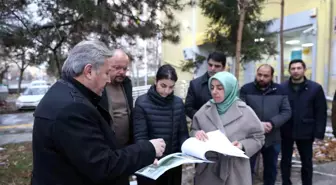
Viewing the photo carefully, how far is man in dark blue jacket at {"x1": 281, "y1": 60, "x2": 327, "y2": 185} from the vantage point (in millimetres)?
3555

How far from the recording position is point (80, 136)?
132cm

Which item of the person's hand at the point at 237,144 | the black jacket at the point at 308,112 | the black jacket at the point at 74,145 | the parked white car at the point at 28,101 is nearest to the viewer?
the black jacket at the point at 74,145

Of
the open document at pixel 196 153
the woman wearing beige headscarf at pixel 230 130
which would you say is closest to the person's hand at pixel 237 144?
the woman wearing beige headscarf at pixel 230 130

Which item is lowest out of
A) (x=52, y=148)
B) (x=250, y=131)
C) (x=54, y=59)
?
(x=250, y=131)

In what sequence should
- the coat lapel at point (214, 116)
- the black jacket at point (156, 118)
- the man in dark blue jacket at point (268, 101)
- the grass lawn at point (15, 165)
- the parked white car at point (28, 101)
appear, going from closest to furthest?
the coat lapel at point (214, 116), the black jacket at point (156, 118), the man in dark blue jacket at point (268, 101), the grass lawn at point (15, 165), the parked white car at point (28, 101)

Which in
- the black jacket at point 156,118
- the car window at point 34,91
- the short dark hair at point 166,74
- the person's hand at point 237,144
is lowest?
the car window at point 34,91

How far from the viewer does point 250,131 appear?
8.06 ft

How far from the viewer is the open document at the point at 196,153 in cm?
199

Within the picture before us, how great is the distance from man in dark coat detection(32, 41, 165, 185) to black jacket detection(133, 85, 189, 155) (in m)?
1.08

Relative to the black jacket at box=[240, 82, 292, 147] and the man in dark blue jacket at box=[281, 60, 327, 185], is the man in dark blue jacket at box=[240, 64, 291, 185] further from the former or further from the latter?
the man in dark blue jacket at box=[281, 60, 327, 185]

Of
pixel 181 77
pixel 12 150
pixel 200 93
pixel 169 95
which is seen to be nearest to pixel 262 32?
pixel 200 93

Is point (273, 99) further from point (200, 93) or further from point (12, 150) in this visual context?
point (12, 150)

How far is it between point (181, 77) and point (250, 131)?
1967cm

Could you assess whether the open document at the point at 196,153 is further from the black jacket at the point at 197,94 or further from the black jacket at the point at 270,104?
the black jacket at the point at 270,104
